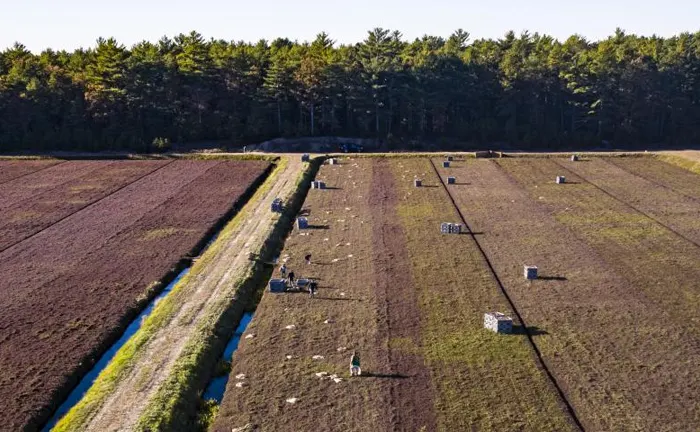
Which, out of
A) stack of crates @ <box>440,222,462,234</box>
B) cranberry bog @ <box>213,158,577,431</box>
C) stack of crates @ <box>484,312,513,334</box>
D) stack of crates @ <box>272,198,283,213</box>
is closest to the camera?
cranberry bog @ <box>213,158,577,431</box>

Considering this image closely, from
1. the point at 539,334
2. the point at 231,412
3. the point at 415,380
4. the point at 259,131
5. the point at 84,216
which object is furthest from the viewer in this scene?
the point at 259,131

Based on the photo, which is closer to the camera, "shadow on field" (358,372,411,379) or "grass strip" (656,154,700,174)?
"shadow on field" (358,372,411,379)

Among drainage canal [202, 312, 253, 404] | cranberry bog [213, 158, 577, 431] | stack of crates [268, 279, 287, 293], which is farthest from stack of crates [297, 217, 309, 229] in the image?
drainage canal [202, 312, 253, 404]

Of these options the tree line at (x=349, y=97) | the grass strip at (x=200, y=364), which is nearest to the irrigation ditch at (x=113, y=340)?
the grass strip at (x=200, y=364)

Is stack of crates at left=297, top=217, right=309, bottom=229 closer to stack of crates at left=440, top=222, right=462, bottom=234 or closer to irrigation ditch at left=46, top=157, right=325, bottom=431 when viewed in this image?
irrigation ditch at left=46, top=157, right=325, bottom=431

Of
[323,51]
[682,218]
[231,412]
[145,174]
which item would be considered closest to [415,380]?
[231,412]

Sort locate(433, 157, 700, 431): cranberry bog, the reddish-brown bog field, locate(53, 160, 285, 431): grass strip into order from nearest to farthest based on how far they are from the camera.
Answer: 1. locate(53, 160, 285, 431): grass strip
2. locate(433, 157, 700, 431): cranberry bog
3. the reddish-brown bog field

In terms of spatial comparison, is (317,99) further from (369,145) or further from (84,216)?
(84,216)
